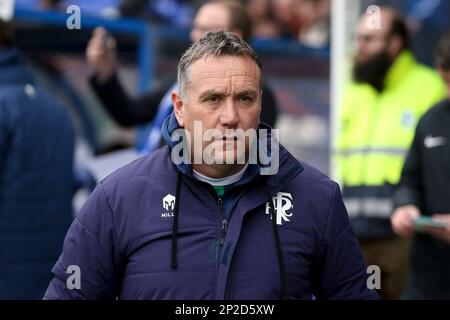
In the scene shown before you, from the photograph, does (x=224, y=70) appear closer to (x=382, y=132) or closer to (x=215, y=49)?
(x=215, y=49)

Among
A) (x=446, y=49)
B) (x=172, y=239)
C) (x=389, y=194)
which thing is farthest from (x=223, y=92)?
(x=389, y=194)

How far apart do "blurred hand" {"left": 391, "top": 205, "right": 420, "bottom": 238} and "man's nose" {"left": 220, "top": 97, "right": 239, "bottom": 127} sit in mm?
2542

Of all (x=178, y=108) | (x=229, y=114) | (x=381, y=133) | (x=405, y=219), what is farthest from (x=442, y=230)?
(x=229, y=114)

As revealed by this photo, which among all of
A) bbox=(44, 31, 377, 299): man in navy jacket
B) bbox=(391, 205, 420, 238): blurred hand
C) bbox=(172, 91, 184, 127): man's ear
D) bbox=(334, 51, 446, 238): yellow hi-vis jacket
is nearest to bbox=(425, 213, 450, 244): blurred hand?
bbox=(391, 205, 420, 238): blurred hand

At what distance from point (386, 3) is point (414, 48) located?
0.41 metres

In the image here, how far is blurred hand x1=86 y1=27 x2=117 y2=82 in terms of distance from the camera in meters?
5.88

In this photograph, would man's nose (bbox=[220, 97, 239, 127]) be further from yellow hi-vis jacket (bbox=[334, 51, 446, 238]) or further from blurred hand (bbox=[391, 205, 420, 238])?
yellow hi-vis jacket (bbox=[334, 51, 446, 238])

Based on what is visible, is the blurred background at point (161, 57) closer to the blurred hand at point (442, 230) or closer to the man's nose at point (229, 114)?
the blurred hand at point (442, 230)

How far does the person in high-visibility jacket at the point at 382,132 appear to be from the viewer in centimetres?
638

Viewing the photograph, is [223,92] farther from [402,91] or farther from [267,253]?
[402,91]

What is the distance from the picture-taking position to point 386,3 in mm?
7762

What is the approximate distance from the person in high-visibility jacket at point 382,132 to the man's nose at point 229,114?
3342 mm

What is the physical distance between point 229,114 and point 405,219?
2621 mm
